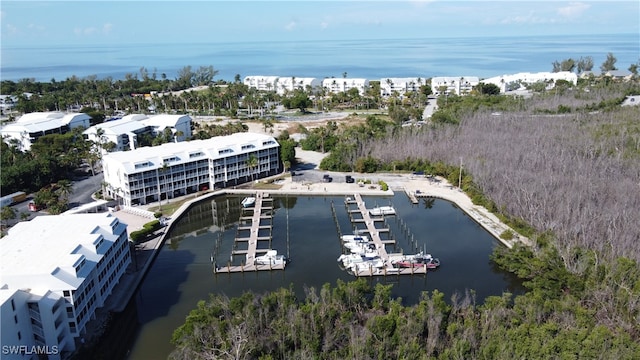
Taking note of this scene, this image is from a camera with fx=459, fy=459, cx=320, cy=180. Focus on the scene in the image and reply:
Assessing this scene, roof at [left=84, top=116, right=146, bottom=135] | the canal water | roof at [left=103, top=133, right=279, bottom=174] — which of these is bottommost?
the canal water

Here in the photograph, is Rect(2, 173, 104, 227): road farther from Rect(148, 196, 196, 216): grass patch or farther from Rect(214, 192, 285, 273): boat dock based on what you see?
Rect(214, 192, 285, 273): boat dock

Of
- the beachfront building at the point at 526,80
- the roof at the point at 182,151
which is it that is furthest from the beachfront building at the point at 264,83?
the roof at the point at 182,151

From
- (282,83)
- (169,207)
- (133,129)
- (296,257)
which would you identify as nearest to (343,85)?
(282,83)

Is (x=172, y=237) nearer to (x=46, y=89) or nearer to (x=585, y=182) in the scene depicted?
(x=585, y=182)

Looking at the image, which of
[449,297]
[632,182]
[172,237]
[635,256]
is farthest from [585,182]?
[172,237]

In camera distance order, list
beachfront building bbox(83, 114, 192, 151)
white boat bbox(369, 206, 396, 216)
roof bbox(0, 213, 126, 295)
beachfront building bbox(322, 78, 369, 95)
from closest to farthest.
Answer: roof bbox(0, 213, 126, 295)
white boat bbox(369, 206, 396, 216)
beachfront building bbox(83, 114, 192, 151)
beachfront building bbox(322, 78, 369, 95)

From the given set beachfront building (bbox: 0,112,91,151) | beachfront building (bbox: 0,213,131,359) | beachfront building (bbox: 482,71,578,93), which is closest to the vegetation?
beachfront building (bbox: 0,213,131,359)
